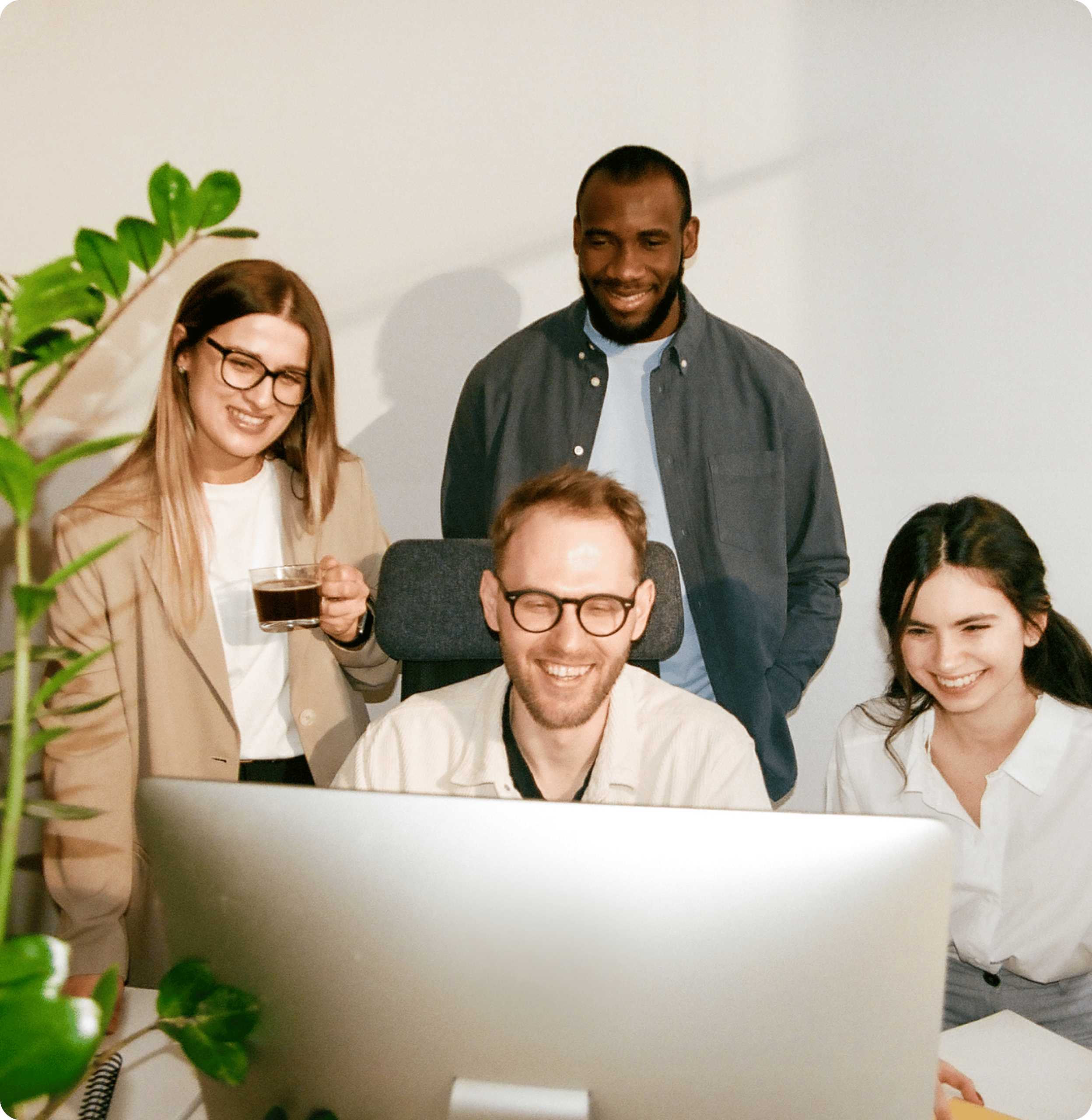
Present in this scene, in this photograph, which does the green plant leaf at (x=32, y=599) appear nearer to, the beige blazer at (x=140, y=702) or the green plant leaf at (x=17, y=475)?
the green plant leaf at (x=17, y=475)

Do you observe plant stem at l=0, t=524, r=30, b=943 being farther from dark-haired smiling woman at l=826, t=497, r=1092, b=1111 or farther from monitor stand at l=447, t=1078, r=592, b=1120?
dark-haired smiling woman at l=826, t=497, r=1092, b=1111

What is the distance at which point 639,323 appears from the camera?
231cm

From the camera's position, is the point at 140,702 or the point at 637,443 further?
the point at 637,443

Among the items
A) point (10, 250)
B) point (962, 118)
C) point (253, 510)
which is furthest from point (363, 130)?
point (962, 118)

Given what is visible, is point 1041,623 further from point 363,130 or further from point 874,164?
point 363,130

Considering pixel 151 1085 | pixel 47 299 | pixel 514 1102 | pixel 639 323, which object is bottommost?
pixel 151 1085

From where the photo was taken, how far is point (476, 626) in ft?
5.74

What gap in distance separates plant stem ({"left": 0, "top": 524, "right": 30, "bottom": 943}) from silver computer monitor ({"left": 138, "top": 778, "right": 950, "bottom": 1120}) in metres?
0.15

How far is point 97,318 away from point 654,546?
3.50 feet

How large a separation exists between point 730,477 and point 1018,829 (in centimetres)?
97

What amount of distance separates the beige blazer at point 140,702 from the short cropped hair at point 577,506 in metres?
0.52

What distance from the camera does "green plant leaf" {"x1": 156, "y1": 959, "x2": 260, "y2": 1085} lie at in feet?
2.65

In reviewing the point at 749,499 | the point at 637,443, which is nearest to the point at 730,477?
the point at 749,499

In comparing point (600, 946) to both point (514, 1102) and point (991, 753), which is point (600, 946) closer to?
point (514, 1102)
